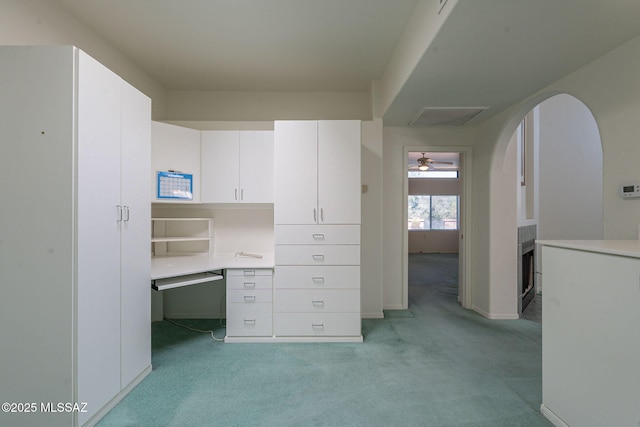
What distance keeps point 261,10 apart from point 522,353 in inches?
144

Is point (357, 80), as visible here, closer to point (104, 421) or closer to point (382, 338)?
point (382, 338)

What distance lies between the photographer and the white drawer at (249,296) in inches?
111

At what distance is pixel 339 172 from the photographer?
113 inches

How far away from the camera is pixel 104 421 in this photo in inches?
69.0

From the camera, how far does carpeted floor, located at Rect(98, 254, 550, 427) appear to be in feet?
5.88

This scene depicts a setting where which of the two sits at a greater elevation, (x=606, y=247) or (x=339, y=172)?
(x=339, y=172)

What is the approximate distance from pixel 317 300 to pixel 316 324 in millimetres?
234

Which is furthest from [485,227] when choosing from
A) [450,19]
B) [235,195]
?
[235,195]

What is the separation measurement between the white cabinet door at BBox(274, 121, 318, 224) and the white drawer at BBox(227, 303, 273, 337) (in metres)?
0.89

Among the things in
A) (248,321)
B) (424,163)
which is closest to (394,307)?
(248,321)

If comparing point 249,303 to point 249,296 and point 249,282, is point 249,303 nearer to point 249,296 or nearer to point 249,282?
point 249,296

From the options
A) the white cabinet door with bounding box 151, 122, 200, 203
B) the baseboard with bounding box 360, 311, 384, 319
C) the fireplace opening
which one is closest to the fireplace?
the fireplace opening

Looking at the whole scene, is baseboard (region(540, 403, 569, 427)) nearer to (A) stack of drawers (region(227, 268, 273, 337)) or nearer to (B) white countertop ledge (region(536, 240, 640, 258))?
(B) white countertop ledge (region(536, 240, 640, 258))

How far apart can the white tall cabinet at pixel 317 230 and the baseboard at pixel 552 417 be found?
1.44 m
